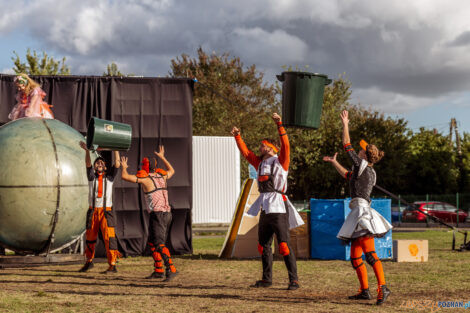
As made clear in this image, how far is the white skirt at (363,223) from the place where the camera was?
23.7 feet

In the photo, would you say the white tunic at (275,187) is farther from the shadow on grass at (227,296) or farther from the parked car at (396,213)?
the parked car at (396,213)

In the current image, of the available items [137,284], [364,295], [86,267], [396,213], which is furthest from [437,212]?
[364,295]

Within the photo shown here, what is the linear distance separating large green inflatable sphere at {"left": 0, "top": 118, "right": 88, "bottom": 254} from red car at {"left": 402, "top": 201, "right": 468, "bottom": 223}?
959 inches

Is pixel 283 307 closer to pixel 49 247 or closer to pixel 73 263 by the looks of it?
pixel 49 247

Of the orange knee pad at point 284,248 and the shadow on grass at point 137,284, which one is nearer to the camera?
the orange knee pad at point 284,248

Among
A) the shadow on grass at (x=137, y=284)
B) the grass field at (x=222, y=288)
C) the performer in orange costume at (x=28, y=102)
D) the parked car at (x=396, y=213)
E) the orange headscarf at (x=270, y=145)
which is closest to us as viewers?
the grass field at (x=222, y=288)

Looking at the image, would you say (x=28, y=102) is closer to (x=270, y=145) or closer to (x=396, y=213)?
(x=270, y=145)

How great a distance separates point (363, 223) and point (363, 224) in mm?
14

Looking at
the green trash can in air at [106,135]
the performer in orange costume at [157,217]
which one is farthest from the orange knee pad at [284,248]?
the green trash can in air at [106,135]

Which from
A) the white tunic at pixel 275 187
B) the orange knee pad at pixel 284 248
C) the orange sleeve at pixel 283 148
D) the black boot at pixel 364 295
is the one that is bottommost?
the black boot at pixel 364 295

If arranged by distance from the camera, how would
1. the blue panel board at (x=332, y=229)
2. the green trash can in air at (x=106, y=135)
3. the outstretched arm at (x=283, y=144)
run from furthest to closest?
the blue panel board at (x=332, y=229) → the green trash can in air at (x=106, y=135) → the outstretched arm at (x=283, y=144)

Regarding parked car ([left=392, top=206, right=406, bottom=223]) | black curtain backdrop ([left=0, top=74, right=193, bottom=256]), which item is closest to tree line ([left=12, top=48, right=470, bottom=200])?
parked car ([left=392, top=206, right=406, bottom=223])

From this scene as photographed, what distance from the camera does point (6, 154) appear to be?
31.7 feet

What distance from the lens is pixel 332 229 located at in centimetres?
1247
